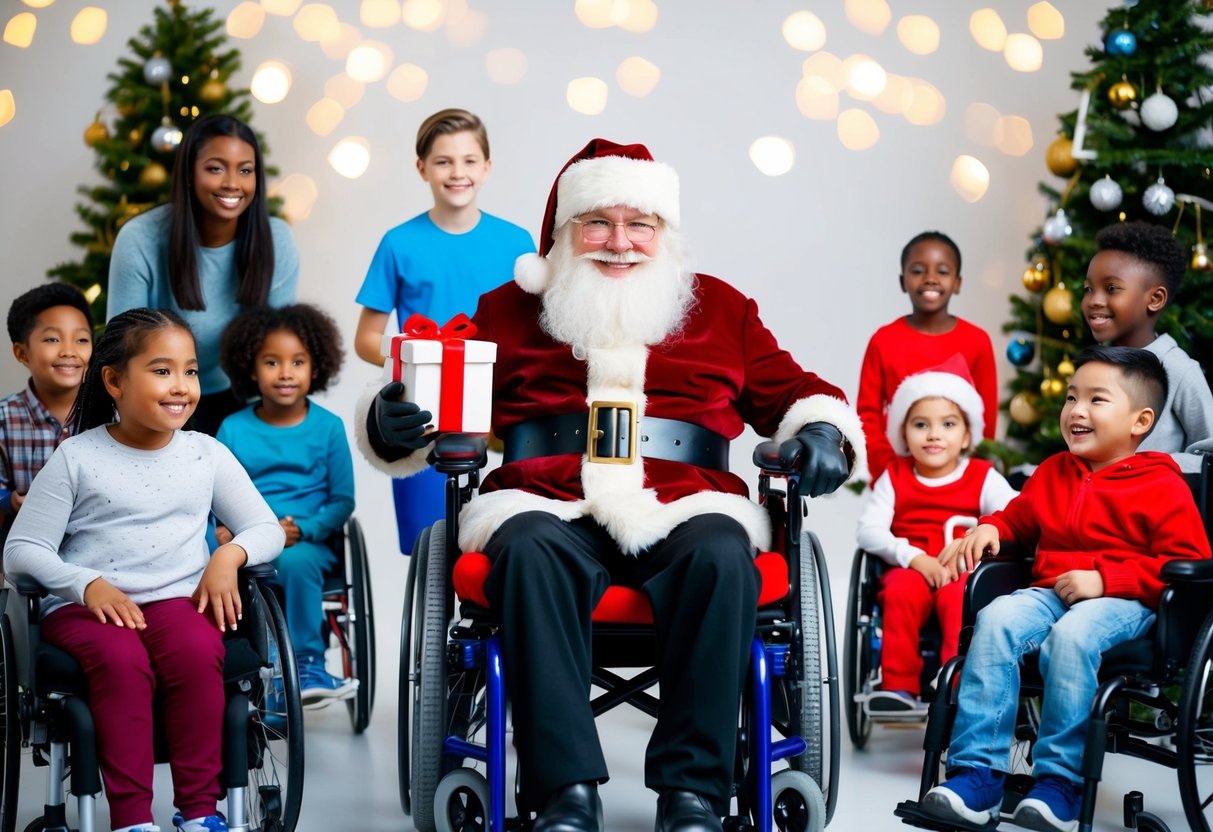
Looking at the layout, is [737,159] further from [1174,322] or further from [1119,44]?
[1174,322]

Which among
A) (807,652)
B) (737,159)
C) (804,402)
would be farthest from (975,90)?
(807,652)

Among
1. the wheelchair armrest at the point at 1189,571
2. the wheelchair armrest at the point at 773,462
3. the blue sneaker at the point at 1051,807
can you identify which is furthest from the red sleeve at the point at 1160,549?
the wheelchair armrest at the point at 773,462

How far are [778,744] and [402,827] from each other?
0.88 m

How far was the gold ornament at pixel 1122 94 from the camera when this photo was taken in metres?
4.52

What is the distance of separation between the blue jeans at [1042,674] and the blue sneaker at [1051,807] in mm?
20

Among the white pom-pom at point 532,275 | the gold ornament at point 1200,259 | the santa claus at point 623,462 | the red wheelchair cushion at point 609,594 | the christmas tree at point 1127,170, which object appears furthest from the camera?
the christmas tree at point 1127,170

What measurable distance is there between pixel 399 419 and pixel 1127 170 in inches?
114

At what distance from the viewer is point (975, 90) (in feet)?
18.6

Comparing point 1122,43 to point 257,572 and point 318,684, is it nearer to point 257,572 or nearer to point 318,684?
point 318,684

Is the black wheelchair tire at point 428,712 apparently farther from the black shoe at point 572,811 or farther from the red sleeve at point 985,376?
the red sleeve at point 985,376

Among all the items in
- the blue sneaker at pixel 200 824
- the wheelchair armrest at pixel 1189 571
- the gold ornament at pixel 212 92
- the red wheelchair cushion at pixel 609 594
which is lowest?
the blue sneaker at pixel 200 824

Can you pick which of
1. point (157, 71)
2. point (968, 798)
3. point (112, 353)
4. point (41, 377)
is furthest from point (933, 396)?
point (157, 71)

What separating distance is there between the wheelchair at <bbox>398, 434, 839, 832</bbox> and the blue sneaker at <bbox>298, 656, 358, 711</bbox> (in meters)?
0.83

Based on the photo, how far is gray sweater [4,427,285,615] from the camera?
2477 mm
